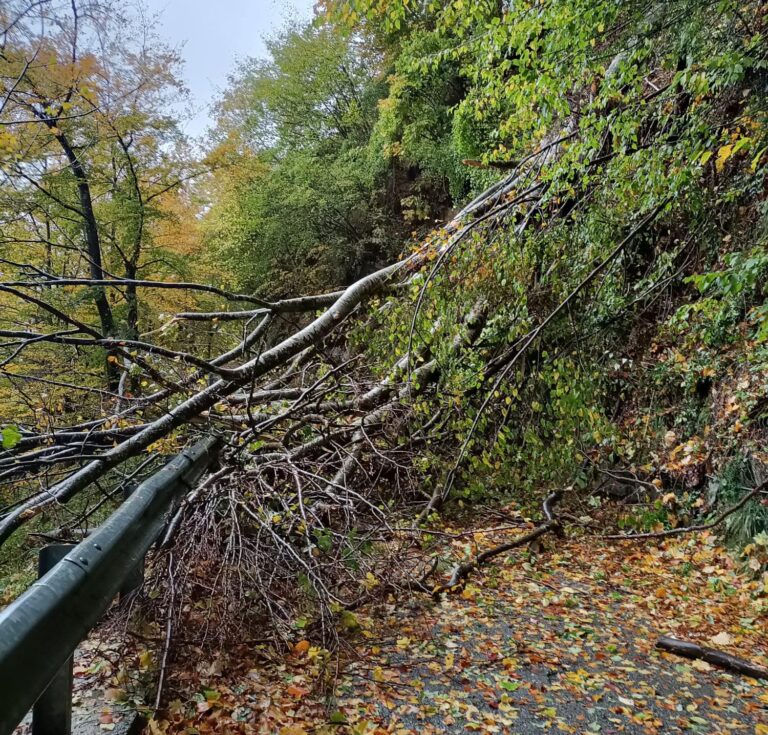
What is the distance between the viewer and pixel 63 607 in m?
1.11

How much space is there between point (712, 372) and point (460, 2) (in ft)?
15.2

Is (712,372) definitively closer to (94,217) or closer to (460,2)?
(460,2)

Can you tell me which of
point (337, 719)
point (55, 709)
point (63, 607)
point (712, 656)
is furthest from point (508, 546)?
point (63, 607)

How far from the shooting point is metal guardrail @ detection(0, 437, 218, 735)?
89 cm

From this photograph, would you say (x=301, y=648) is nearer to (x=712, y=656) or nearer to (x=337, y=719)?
(x=337, y=719)

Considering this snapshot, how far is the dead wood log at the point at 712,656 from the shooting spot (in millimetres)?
2957

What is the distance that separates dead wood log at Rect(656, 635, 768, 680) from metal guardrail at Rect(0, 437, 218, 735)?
343 centimetres

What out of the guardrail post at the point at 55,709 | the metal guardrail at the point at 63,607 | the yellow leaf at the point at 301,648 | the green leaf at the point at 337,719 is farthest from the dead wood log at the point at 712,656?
the guardrail post at the point at 55,709

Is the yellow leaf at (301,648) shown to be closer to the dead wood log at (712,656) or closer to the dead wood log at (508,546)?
the dead wood log at (508,546)

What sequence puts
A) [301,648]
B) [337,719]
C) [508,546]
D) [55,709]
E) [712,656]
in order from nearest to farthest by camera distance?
[55,709] < [337,719] < [301,648] < [712,656] < [508,546]

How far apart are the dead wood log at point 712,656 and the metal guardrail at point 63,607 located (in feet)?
11.3

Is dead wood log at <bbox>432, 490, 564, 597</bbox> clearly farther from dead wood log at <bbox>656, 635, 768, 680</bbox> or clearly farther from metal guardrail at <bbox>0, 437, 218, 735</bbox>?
metal guardrail at <bbox>0, 437, 218, 735</bbox>

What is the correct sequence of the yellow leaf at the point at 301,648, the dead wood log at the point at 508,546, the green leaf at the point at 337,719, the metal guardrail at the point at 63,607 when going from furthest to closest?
the dead wood log at the point at 508,546 → the yellow leaf at the point at 301,648 → the green leaf at the point at 337,719 → the metal guardrail at the point at 63,607

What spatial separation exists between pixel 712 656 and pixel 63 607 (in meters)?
3.76
